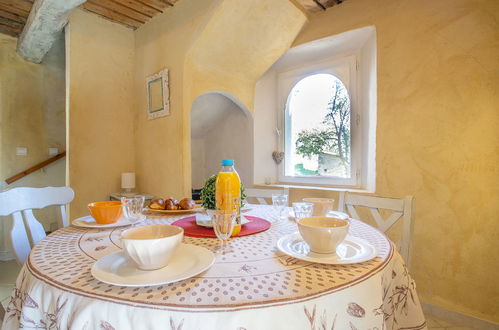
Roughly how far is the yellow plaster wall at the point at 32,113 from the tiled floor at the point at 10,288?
660 mm

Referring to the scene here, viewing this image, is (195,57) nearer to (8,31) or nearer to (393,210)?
(393,210)

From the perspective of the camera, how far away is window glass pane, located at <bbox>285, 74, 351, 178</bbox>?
7.86 feet

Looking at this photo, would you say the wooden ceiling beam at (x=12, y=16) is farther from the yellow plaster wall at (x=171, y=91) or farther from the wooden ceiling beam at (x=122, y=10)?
the yellow plaster wall at (x=171, y=91)

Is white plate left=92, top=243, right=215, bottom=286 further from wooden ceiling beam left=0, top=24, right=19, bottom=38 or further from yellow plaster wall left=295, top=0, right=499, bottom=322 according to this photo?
wooden ceiling beam left=0, top=24, right=19, bottom=38

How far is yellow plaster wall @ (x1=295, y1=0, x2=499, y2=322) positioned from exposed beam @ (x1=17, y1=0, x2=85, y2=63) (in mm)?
2357

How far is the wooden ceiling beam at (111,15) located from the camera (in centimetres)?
236

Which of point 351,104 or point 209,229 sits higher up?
point 351,104

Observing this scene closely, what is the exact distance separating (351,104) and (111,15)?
7.94 feet

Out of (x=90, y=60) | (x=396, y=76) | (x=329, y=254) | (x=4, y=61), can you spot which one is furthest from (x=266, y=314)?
(x=4, y=61)

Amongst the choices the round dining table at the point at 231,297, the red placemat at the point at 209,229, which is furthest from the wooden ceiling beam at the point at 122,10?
the round dining table at the point at 231,297

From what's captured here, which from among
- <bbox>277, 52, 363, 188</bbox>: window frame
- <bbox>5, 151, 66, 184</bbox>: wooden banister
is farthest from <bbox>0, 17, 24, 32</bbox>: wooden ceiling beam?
<bbox>277, 52, 363, 188</bbox>: window frame

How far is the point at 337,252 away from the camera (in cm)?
70

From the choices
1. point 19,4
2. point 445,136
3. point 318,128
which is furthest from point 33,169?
point 445,136

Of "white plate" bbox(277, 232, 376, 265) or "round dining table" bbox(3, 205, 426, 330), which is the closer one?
"round dining table" bbox(3, 205, 426, 330)
